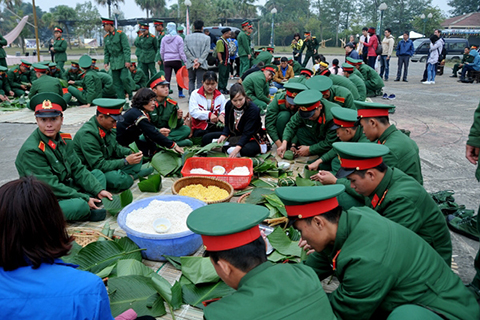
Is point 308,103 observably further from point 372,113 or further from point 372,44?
point 372,44

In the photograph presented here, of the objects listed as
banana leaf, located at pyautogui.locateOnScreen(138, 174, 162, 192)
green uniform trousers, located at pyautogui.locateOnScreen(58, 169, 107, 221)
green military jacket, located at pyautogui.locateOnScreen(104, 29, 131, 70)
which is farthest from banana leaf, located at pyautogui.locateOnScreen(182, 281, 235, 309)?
green military jacket, located at pyautogui.locateOnScreen(104, 29, 131, 70)

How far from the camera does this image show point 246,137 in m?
4.79

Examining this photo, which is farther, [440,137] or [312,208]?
[440,137]

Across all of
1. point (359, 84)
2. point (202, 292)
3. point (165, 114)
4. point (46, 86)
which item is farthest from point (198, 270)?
point (46, 86)

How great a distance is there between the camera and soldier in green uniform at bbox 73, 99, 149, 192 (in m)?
3.78

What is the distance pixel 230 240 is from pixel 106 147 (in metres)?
2.93

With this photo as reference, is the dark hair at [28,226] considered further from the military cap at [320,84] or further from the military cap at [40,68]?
the military cap at [40,68]

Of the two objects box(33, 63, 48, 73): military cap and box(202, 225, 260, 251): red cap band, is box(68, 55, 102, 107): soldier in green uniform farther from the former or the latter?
box(202, 225, 260, 251): red cap band

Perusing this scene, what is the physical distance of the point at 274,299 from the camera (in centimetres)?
136

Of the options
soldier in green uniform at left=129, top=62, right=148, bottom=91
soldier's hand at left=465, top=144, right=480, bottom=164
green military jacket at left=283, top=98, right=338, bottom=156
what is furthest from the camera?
soldier in green uniform at left=129, top=62, right=148, bottom=91

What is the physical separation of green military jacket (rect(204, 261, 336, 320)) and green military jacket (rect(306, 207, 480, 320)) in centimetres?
32

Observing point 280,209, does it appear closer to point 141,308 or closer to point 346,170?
point 346,170

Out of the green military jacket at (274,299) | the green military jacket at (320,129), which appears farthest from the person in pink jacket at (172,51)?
the green military jacket at (274,299)

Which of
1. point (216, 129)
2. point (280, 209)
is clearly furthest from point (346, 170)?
point (216, 129)
